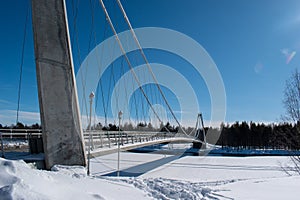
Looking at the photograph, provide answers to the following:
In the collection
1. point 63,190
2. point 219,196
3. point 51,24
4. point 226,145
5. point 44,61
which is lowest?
point 226,145

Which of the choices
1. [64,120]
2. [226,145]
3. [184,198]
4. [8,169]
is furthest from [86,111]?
[226,145]

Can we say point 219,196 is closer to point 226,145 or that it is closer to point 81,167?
point 81,167

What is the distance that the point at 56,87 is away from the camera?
7355mm

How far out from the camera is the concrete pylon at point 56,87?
719 cm

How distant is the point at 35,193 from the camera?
2.72 metres

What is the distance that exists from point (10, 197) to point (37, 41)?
240 inches

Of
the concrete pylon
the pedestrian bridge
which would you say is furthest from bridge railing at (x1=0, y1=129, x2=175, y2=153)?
the concrete pylon

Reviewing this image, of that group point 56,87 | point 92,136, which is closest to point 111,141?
point 92,136

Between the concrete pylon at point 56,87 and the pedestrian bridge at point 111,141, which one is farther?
the pedestrian bridge at point 111,141

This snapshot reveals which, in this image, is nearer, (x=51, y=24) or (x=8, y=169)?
(x=8, y=169)

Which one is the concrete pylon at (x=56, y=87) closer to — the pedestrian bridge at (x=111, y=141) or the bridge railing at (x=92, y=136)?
the pedestrian bridge at (x=111, y=141)

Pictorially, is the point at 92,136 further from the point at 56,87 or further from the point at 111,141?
the point at 111,141

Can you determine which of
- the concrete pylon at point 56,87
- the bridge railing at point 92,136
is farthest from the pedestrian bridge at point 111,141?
the concrete pylon at point 56,87

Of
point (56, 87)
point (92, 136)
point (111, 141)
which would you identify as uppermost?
point (56, 87)
